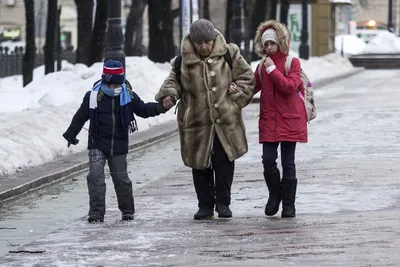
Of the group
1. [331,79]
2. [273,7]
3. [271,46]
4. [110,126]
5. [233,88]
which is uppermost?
[271,46]

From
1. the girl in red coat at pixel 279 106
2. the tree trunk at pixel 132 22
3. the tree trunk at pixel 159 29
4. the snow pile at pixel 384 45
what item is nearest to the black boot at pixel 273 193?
the girl in red coat at pixel 279 106

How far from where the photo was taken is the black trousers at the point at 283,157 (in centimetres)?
1109

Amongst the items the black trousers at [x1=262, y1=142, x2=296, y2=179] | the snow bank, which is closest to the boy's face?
the black trousers at [x1=262, y1=142, x2=296, y2=179]

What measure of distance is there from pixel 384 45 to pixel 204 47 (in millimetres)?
64783

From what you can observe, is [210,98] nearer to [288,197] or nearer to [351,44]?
[288,197]

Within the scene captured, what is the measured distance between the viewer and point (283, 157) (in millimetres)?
11156

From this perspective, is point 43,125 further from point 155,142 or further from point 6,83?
point 6,83

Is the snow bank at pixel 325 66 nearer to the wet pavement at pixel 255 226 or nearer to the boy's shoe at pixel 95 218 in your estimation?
the wet pavement at pixel 255 226

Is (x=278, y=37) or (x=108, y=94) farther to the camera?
(x=108, y=94)

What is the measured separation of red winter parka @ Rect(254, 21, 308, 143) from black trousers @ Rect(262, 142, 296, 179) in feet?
0.33

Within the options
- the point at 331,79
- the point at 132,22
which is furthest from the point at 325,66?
the point at 132,22

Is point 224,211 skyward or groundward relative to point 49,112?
skyward

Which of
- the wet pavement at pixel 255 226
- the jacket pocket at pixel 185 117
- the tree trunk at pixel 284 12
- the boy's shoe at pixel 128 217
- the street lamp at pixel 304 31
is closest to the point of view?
the wet pavement at pixel 255 226

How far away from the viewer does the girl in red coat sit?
10.9 metres
